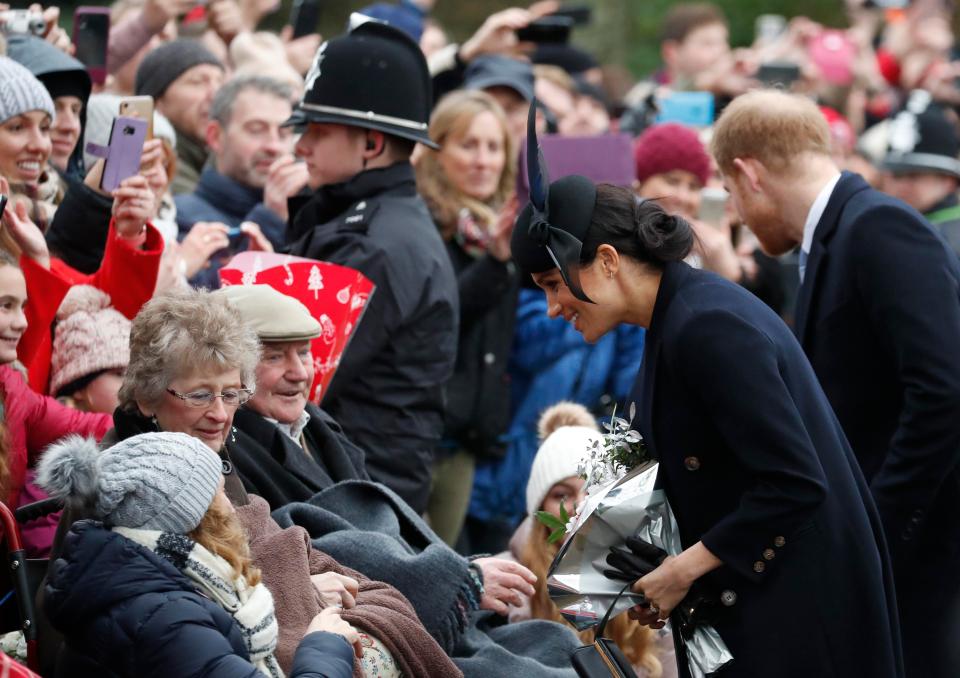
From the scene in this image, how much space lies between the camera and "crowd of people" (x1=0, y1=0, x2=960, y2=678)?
367 centimetres

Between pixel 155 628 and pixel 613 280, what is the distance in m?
1.45

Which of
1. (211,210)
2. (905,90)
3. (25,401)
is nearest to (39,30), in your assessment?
(211,210)

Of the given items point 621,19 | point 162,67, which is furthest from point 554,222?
point 621,19

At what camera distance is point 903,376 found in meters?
4.61

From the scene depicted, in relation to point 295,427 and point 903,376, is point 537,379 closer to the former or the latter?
point 295,427

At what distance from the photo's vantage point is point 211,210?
6.62 m

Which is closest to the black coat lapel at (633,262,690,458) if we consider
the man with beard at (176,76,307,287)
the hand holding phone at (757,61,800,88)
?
the man with beard at (176,76,307,287)

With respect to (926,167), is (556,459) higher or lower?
higher

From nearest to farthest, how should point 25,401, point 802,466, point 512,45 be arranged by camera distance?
point 802,466 < point 25,401 < point 512,45

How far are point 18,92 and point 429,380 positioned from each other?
6.03 feet

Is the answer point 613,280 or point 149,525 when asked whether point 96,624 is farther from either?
point 613,280

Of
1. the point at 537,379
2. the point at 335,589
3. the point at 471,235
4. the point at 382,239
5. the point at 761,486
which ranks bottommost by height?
the point at 537,379

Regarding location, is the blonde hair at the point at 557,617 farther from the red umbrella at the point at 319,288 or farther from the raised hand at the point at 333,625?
the raised hand at the point at 333,625

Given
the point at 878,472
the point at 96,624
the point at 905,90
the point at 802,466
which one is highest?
the point at 802,466
